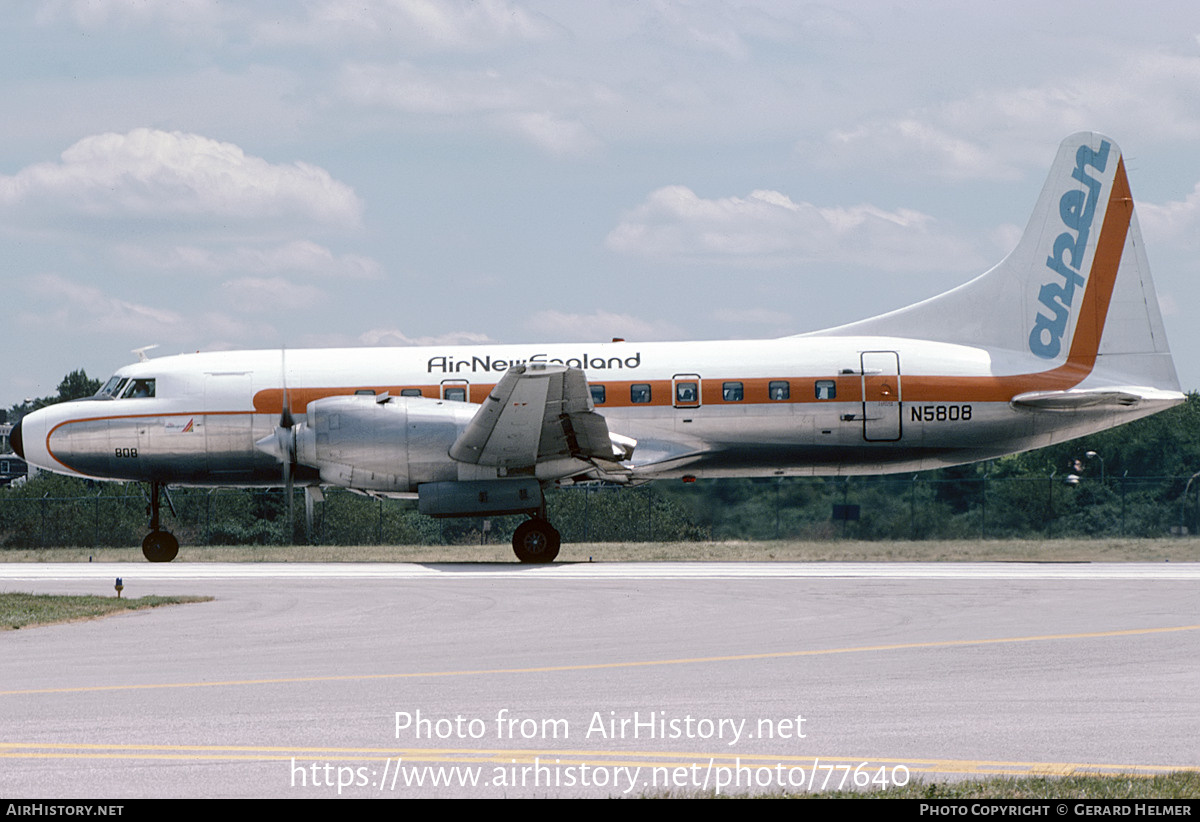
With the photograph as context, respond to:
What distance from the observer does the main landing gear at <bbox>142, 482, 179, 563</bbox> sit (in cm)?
2806

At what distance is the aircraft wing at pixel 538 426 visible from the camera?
2261cm

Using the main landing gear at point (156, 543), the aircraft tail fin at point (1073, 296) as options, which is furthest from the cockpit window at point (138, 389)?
the aircraft tail fin at point (1073, 296)

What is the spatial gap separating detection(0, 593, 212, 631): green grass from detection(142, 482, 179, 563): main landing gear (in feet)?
27.9

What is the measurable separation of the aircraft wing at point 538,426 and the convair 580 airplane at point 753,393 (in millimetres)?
178

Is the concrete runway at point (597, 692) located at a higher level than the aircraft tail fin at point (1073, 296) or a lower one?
lower

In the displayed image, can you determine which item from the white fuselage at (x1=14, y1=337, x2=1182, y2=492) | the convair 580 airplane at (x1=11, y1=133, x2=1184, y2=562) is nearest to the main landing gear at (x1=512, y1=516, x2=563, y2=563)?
the convair 580 airplane at (x1=11, y1=133, x2=1184, y2=562)

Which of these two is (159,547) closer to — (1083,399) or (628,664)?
(628,664)

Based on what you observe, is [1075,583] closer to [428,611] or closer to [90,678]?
[428,611]

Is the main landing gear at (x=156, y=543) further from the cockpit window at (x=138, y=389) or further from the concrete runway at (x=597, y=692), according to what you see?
the concrete runway at (x=597, y=692)

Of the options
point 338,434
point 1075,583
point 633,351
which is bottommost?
point 1075,583

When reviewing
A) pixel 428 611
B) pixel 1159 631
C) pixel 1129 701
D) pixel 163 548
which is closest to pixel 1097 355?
pixel 1159 631

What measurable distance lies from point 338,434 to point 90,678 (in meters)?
13.7

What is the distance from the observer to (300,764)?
7.52 m

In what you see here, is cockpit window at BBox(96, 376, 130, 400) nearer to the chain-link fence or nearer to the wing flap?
the chain-link fence
